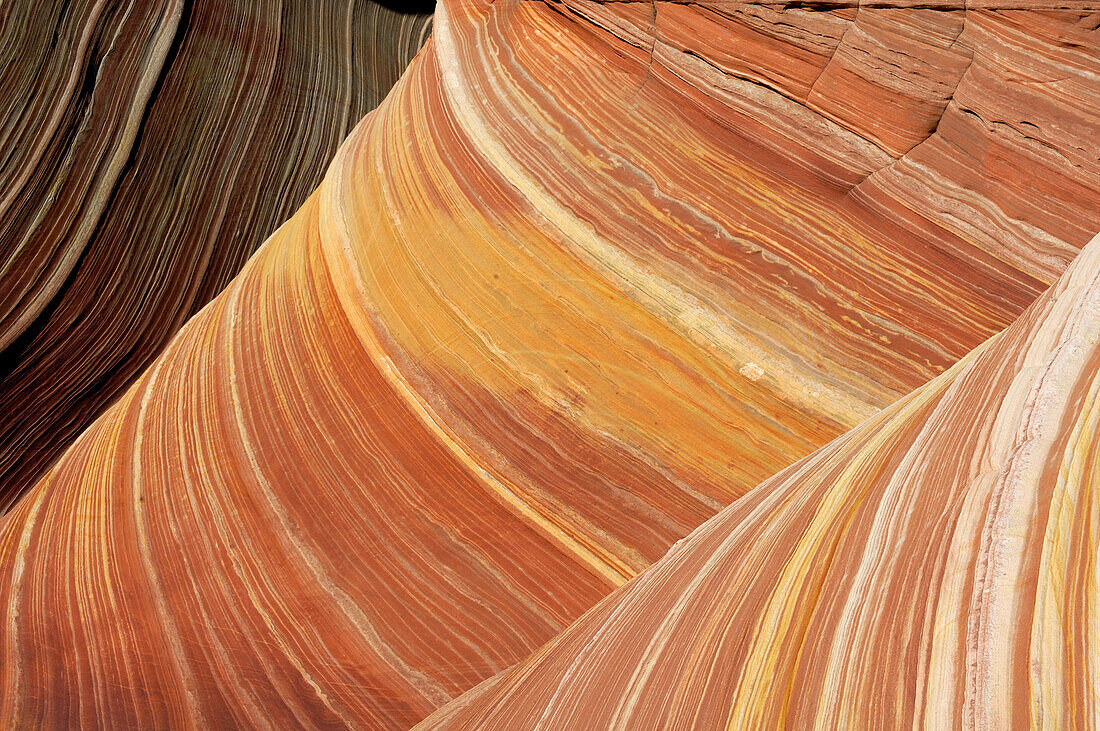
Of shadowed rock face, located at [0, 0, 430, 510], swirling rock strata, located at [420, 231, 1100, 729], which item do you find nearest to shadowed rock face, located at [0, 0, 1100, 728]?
swirling rock strata, located at [420, 231, 1100, 729]

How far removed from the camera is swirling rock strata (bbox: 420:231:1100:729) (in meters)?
0.65

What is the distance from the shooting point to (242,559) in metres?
1.90

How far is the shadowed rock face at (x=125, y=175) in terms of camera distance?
2836mm

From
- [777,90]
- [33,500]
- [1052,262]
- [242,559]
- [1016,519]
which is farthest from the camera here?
[33,500]

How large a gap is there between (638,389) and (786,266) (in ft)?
1.20

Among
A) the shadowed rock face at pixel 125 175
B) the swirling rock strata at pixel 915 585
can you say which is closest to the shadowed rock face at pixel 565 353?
the swirling rock strata at pixel 915 585

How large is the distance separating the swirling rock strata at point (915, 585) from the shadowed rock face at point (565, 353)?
0.07 ft

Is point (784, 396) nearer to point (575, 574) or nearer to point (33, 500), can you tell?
point (575, 574)

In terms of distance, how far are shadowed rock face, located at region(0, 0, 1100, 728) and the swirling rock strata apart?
2cm

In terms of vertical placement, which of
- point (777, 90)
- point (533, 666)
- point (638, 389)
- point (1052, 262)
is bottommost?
point (533, 666)

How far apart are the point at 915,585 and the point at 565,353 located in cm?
97

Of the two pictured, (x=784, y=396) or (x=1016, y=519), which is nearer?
(x=1016, y=519)

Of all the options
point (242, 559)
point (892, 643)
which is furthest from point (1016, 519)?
point (242, 559)

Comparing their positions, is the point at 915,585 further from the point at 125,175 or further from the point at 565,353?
the point at 125,175
